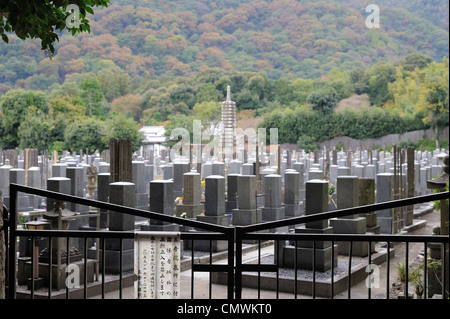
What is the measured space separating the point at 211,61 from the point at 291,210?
7314 cm

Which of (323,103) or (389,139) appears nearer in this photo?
(323,103)

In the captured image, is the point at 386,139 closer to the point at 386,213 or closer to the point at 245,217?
the point at 386,213

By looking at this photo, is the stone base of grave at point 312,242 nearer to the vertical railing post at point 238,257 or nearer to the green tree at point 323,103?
the vertical railing post at point 238,257

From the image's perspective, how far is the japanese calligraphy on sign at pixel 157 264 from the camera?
12.1 feet

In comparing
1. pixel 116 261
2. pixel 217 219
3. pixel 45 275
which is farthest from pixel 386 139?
pixel 45 275

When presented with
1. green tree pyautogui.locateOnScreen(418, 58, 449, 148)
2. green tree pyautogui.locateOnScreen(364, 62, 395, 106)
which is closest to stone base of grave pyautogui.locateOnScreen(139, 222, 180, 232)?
green tree pyautogui.locateOnScreen(418, 58, 449, 148)

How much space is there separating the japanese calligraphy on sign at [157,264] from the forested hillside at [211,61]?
30.2 meters

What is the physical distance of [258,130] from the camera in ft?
123

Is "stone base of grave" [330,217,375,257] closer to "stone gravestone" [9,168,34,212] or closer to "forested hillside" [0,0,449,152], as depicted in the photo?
"stone gravestone" [9,168,34,212]

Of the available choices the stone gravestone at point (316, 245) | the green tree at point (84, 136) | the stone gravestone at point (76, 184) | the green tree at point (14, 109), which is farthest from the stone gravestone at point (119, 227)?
the green tree at point (14, 109)

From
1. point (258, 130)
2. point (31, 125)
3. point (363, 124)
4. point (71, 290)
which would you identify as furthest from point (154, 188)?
point (363, 124)

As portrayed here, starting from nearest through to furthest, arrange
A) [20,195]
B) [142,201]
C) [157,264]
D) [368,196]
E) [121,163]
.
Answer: [157,264] < [368,196] < [121,163] < [20,195] < [142,201]

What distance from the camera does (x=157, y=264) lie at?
370 centimetres
